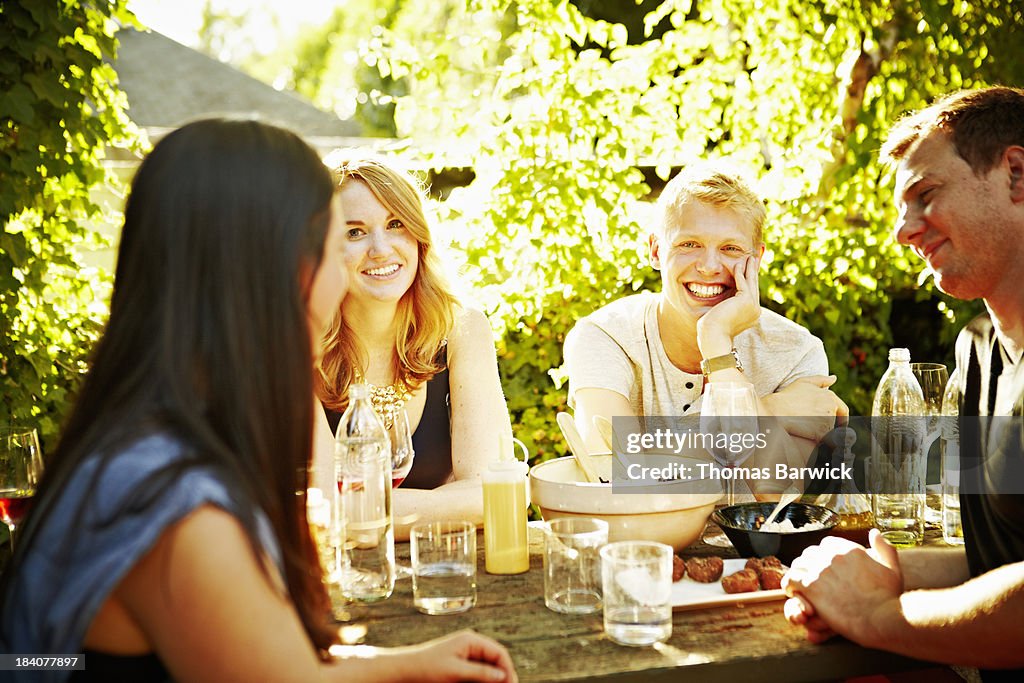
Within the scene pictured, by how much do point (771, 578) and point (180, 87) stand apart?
10791mm

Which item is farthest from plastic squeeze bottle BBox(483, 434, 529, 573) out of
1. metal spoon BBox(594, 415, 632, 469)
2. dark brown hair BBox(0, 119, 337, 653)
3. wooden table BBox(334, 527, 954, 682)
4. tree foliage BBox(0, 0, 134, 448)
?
tree foliage BBox(0, 0, 134, 448)

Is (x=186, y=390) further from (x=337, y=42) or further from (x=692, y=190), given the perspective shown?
(x=337, y=42)

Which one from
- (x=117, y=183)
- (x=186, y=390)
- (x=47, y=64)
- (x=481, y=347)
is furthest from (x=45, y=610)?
(x=117, y=183)

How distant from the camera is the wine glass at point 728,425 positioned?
6.65ft

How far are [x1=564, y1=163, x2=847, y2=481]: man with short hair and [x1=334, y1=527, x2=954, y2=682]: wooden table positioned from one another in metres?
1.14

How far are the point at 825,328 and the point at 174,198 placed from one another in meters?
3.53

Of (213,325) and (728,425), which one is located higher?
(213,325)

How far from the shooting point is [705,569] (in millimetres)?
1725

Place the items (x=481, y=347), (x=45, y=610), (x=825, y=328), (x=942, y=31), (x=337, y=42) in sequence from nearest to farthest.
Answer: (x=45, y=610) → (x=481, y=347) → (x=825, y=328) → (x=942, y=31) → (x=337, y=42)

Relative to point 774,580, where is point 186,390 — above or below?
above

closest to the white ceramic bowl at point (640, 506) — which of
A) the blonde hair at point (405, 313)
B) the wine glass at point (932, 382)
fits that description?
the wine glass at point (932, 382)

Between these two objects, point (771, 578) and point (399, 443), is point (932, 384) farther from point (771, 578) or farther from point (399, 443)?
point (399, 443)

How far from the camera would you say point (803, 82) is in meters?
5.13

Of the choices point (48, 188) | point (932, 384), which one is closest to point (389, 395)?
point (932, 384)
